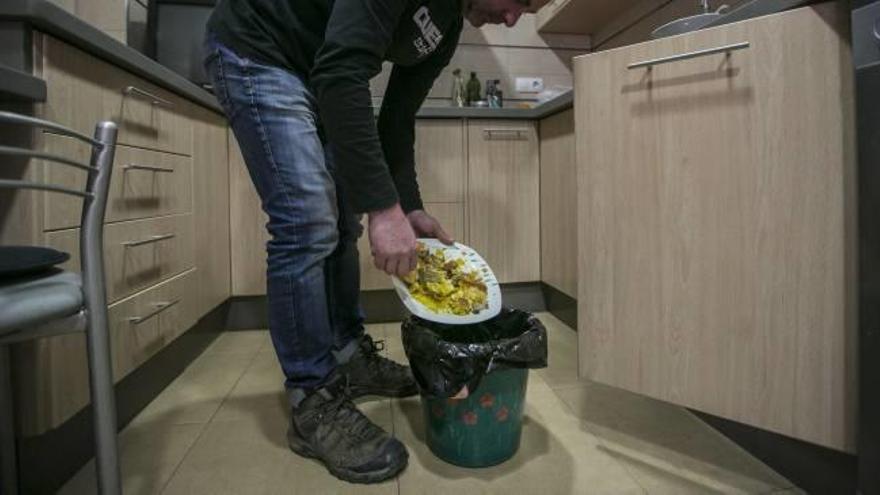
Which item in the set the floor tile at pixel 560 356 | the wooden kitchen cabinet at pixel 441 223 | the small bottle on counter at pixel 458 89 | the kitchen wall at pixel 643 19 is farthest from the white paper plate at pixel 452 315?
the small bottle on counter at pixel 458 89

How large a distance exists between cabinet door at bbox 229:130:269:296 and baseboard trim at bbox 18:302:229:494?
405 millimetres

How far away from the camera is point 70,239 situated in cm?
92

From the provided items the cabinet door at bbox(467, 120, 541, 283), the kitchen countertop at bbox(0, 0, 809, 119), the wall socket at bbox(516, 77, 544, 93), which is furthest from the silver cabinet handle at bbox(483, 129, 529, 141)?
the kitchen countertop at bbox(0, 0, 809, 119)

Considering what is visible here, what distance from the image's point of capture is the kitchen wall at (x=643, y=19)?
1.72 metres

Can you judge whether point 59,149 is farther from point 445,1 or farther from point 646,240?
point 646,240

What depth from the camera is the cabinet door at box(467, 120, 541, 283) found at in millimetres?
2025

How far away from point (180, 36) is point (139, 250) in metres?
1.22

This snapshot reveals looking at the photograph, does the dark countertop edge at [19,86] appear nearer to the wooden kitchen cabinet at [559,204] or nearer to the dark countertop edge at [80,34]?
the dark countertop edge at [80,34]

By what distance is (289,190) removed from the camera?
971 mm

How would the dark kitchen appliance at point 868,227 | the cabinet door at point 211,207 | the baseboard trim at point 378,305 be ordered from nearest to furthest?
the dark kitchen appliance at point 868,227
the cabinet door at point 211,207
the baseboard trim at point 378,305

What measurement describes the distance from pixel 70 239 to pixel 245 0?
565 mm

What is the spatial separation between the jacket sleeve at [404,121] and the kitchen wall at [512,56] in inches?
48.8

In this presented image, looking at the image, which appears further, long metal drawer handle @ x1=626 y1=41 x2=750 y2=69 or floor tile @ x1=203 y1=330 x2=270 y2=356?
floor tile @ x1=203 y1=330 x2=270 y2=356

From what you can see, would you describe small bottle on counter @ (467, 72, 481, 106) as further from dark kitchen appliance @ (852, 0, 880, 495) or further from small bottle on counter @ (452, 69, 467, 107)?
dark kitchen appliance @ (852, 0, 880, 495)
